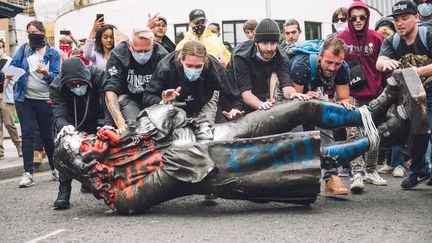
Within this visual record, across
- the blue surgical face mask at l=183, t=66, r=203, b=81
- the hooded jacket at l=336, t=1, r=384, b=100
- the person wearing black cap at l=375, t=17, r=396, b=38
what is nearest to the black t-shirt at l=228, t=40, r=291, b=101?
the blue surgical face mask at l=183, t=66, r=203, b=81

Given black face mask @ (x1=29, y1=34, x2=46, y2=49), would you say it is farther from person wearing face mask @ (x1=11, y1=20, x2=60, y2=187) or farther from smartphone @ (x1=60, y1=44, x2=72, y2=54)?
smartphone @ (x1=60, y1=44, x2=72, y2=54)

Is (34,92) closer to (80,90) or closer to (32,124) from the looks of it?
(32,124)

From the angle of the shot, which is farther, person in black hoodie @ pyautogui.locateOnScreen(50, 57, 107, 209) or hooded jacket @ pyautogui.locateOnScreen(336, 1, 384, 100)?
hooded jacket @ pyautogui.locateOnScreen(336, 1, 384, 100)

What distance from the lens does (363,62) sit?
20.4 feet

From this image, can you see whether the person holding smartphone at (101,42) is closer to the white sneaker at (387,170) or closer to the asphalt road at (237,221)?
the asphalt road at (237,221)

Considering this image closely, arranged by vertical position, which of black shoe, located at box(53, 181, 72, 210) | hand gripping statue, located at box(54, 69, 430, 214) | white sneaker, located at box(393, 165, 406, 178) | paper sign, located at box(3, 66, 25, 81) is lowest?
white sneaker, located at box(393, 165, 406, 178)

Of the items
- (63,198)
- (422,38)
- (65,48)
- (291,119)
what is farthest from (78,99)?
(65,48)

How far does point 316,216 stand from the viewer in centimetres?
426

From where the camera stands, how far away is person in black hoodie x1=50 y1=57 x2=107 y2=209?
5.07 m

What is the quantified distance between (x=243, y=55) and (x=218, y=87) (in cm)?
51

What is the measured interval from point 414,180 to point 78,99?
3332mm

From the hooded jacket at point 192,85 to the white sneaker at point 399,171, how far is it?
7.00ft

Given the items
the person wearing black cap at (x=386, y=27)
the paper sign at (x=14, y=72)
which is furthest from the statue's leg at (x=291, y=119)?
the paper sign at (x=14, y=72)

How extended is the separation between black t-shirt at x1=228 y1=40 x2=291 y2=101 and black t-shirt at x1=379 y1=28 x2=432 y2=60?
99cm
